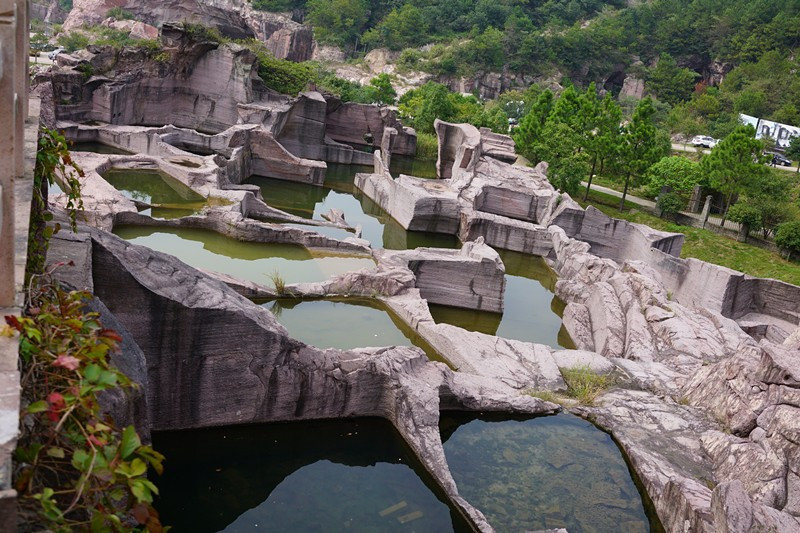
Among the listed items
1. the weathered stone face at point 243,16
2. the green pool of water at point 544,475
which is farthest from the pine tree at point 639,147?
the weathered stone face at point 243,16

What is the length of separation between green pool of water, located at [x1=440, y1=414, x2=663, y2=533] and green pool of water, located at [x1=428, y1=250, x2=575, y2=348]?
17.2 feet

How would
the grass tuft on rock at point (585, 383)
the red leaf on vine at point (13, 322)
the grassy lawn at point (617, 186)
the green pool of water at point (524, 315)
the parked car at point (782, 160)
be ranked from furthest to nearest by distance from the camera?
1. the parked car at point (782, 160)
2. the grassy lawn at point (617, 186)
3. the green pool of water at point (524, 315)
4. the grass tuft on rock at point (585, 383)
5. the red leaf on vine at point (13, 322)

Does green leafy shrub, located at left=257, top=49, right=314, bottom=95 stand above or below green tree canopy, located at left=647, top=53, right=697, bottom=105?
below

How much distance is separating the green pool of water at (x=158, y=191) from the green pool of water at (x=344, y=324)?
746cm

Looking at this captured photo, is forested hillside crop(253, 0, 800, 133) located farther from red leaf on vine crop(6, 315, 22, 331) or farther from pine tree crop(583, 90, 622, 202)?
red leaf on vine crop(6, 315, 22, 331)

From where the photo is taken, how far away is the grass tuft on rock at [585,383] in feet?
37.8

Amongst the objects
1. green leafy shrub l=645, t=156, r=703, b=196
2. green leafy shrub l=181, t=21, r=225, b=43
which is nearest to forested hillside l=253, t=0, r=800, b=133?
green leafy shrub l=645, t=156, r=703, b=196

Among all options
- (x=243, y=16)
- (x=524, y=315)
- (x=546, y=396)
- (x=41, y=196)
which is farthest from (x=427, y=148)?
(x=41, y=196)

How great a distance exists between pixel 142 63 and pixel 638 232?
76.6 feet

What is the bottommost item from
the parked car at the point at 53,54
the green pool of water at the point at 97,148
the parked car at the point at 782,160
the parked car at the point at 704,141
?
the green pool of water at the point at 97,148

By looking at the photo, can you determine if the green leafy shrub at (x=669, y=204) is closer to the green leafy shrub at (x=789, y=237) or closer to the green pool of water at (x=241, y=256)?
the green leafy shrub at (x=789, y=237)

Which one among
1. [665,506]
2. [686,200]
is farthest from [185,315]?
[686,200]

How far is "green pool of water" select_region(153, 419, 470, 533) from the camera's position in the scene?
26.9 feet

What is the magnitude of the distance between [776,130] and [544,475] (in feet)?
157
